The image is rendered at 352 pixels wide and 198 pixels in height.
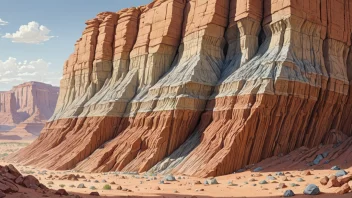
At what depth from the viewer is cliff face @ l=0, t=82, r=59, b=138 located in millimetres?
149625

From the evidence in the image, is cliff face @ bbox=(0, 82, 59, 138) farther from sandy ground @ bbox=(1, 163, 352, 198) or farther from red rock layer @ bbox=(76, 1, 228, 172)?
sandy ground @ bbox=(1, 163, 352, 198)

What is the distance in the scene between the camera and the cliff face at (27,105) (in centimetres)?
14962

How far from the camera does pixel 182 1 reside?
3981cm

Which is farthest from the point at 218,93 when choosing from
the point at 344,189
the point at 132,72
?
the point at 344,189

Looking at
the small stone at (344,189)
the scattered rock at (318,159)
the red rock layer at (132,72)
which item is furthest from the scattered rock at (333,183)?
the red rock layer at (132,72)

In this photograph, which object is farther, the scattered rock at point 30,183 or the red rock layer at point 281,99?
the red rock layer at point 281,99

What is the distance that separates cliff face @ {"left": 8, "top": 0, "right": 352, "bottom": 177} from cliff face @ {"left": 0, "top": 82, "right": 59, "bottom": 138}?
109 meters

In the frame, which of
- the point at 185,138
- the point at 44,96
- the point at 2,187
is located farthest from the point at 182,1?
the point at 44,96

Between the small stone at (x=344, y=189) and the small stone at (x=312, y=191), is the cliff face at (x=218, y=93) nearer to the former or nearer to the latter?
the small stone at (x=312, y=191)

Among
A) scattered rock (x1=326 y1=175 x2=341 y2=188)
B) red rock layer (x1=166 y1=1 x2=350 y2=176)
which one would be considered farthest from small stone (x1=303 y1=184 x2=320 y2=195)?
red rock layer (x1=166 y1=1 x2=350 y2=176)

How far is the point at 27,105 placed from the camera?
164 meters

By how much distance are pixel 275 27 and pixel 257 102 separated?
26.8 ft

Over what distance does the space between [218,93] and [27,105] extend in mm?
152024

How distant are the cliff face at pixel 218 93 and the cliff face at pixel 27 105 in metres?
109
